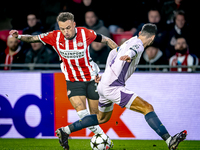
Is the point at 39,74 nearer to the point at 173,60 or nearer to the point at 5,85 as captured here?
the point at 5,85

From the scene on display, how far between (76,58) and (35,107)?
6.00 ft

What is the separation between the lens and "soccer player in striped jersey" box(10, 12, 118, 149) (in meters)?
4.51

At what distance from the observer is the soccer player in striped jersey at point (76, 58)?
451cm

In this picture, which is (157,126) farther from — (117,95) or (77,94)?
(77,94)

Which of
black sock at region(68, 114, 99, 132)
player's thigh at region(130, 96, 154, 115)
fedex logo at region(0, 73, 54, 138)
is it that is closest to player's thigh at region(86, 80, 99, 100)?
black sock at region(68, 114, 99, 132)

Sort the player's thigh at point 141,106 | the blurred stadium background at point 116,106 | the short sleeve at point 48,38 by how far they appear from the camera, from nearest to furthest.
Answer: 1. the player's thigh at point 141,106
2. the short sleeve at point 48,38
3. the blurred stadium background at point 116,106

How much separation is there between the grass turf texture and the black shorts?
0.89 metres

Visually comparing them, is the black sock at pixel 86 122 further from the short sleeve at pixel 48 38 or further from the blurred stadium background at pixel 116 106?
the blurred stadium background at pixel 116 106

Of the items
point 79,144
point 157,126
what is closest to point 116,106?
point 79,144

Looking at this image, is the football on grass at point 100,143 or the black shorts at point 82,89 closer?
the football on grass at point 100,143

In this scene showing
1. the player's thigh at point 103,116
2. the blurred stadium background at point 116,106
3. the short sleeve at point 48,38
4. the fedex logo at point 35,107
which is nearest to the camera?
the player's thigh at point 103,116

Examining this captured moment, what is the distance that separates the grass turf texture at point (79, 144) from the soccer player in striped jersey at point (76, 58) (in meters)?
0.65

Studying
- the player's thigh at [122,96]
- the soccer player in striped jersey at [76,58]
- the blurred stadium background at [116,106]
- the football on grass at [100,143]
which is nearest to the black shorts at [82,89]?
the soccer player in striped jersey at [76,58]

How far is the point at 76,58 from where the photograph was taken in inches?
180
